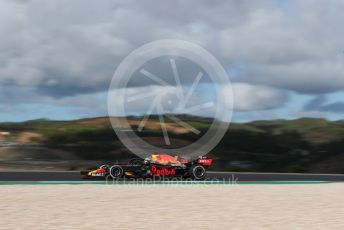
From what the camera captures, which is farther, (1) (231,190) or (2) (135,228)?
(1) (231,190)

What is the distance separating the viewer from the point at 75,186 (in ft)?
60.6

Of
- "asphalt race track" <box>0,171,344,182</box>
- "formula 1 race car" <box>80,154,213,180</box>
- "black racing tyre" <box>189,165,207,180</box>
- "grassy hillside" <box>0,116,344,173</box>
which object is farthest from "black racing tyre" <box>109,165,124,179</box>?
"grassy hillside" <box>0,116,344,173</box>

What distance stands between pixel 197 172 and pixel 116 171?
3.19 m

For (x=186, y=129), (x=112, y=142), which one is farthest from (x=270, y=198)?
(x=186, y=129)

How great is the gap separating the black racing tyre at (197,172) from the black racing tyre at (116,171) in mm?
2747

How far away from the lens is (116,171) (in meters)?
21.6

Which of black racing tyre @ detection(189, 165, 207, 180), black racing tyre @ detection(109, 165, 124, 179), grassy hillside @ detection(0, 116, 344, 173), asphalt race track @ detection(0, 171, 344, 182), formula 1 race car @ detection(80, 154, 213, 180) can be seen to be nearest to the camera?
black racing tyre @ detection(109, 165, 124, 179)

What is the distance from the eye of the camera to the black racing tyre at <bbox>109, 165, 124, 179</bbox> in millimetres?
21516

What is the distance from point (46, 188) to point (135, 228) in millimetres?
8583

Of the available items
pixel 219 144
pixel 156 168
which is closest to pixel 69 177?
pixel 156 168

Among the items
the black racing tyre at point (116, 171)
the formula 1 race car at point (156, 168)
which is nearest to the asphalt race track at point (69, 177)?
the formula 1 race car at point (156, 168)

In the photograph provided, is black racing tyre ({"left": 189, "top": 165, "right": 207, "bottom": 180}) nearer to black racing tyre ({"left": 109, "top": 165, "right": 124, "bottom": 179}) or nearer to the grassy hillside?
black racing tyre ({"left": 109, "top": 165, "right": 124, "bottom": 179})

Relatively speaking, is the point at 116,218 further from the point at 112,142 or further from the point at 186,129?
the point at 186,129

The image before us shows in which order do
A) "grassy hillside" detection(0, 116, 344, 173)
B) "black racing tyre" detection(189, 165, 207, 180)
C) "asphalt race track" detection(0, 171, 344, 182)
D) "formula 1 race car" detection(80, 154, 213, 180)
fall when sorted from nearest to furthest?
"formula 1 race car" detection(80, 154, 213, 180), "black racing tyre" detection(189, 165, 207, 180), "asphalt race track" detection(0, 171, 344, 182), "grassy hillside" detection(0, 116, 344, 173)
